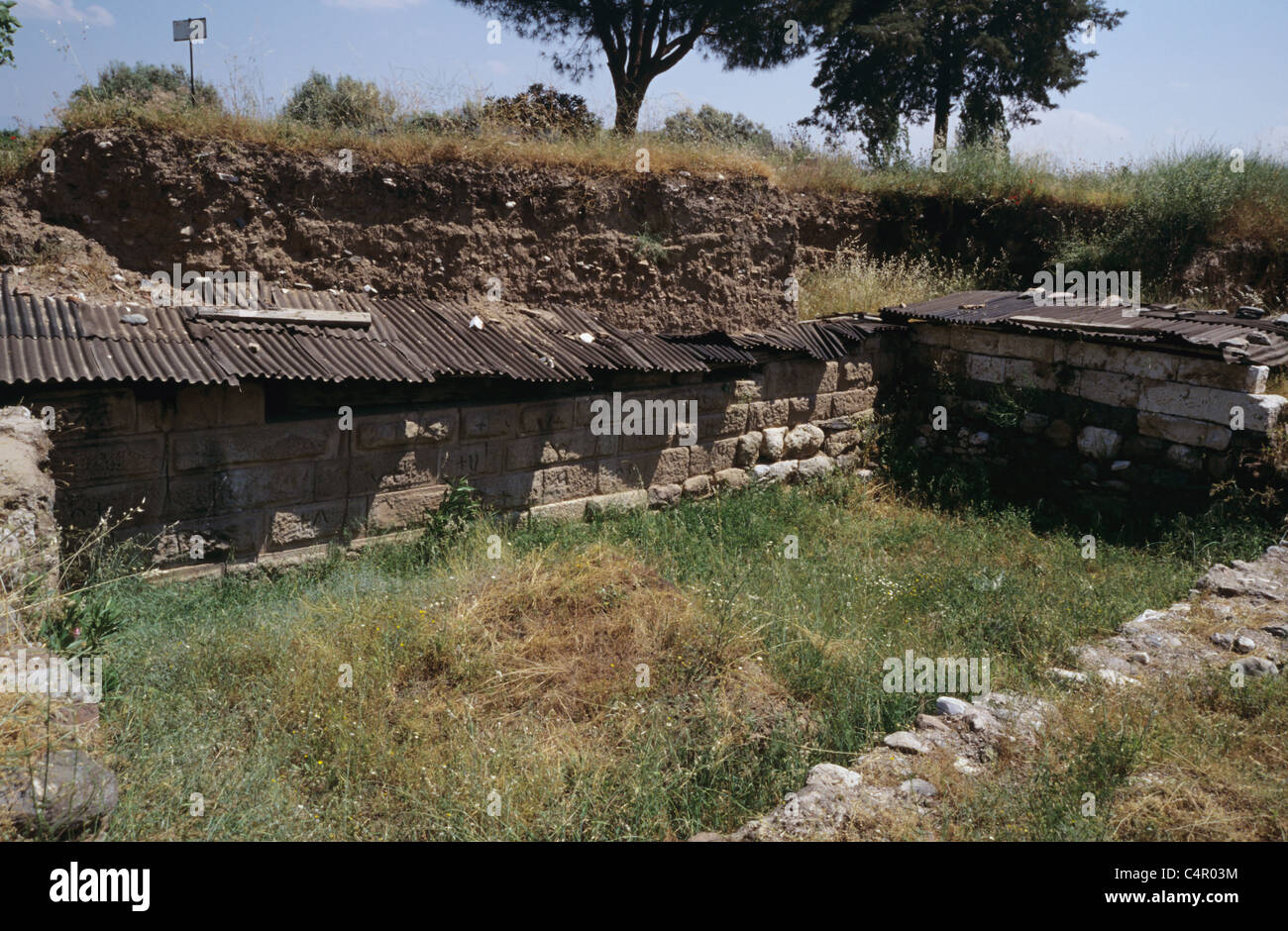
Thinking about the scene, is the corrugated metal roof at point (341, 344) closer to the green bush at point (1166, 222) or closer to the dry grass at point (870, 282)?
the dry grass at point (870, 282)

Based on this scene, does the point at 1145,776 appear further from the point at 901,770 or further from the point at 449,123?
the point at 449,123

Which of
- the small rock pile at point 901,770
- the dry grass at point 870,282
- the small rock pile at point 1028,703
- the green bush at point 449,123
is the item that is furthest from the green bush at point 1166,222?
the small rock pile at point 901,770

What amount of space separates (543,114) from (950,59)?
1458cm

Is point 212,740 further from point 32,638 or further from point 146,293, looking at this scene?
point 146,293

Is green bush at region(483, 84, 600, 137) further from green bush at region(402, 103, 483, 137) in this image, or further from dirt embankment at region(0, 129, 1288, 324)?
dirt embankment at region(0, 129, 1288, 324)

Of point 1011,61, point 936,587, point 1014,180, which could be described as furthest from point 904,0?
point 936,587

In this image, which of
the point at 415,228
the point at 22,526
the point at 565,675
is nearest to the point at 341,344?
the point at 415,228

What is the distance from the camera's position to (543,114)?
11008mm

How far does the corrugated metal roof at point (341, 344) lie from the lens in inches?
213

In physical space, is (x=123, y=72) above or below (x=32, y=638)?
above

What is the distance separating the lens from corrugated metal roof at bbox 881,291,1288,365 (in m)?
8.08

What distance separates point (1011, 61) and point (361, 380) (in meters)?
20.2

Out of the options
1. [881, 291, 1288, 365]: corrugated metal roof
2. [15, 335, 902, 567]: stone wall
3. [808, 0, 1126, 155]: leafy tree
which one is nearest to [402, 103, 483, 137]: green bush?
[15, 335, 902, 567]: stone wall
